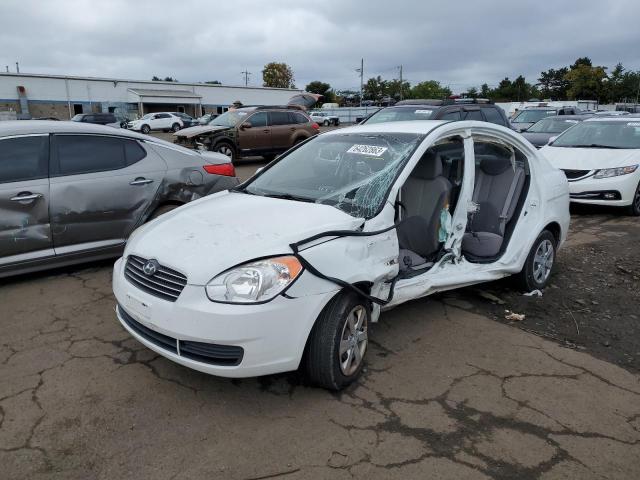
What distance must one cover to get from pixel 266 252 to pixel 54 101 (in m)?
52.9

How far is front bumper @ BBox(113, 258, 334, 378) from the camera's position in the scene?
2629mm

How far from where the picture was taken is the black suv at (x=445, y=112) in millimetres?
9578

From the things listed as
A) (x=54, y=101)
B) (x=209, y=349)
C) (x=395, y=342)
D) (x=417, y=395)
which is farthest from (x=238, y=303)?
(x=54, y=101)

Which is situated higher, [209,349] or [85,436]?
[209,349]

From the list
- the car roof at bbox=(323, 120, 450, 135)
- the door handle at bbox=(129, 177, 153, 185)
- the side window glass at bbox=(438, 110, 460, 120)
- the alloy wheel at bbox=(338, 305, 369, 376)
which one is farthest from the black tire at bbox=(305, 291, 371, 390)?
the side window glass at bbox=(438, 110, 460, 120)

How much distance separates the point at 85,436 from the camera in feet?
8.73

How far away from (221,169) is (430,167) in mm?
2808

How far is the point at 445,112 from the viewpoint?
940 centimetres

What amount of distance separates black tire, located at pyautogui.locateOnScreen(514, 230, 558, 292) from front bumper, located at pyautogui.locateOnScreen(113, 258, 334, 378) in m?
2.57

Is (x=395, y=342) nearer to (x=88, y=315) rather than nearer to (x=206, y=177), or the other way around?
(x=88, y=315)

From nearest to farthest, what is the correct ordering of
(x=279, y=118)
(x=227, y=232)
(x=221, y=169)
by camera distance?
(x=227, y=232) < (x=221, y=169) < (x=279, y=118)

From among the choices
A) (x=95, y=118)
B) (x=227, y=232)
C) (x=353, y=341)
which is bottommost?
(x=353, y=341)

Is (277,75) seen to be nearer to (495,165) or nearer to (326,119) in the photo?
(326,119)

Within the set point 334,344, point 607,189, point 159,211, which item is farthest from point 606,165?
point 334,344
